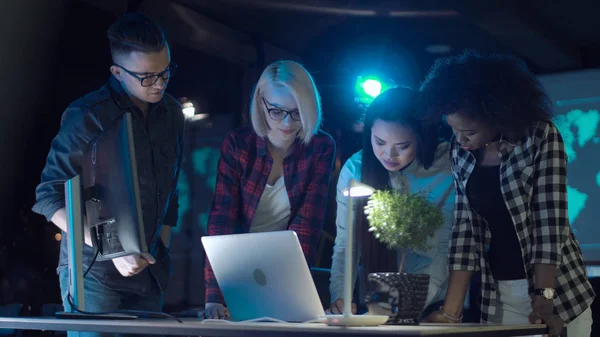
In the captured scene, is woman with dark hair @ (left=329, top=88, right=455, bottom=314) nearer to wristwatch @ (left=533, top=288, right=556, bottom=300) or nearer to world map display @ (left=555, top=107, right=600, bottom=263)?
wristwatch @ (left=533, top=288, right=556, bottom=300)

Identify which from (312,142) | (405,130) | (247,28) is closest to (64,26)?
(247,28)

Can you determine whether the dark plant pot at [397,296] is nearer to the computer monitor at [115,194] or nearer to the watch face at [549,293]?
the watch face at [549,293]

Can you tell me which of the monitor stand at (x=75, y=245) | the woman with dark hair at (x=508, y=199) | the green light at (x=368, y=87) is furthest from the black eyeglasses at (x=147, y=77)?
the green light at (x=368, y=87)

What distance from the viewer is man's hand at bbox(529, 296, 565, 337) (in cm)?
206

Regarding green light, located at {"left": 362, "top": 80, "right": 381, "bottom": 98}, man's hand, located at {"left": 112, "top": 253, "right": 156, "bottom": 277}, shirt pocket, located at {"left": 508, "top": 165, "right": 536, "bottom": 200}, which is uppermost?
green light, located at {"left": 362, "top": 80, "right": 381, "bottom": 98}

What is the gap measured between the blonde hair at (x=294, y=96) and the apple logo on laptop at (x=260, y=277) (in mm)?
898

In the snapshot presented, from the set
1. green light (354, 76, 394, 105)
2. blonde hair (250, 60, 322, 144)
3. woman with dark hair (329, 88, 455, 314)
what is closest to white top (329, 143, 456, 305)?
woman with dark hair (329, 88, 455, 314)

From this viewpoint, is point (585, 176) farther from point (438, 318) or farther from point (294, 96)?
point (438, 318)

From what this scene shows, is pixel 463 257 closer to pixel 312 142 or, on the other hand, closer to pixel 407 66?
pixel 312 142

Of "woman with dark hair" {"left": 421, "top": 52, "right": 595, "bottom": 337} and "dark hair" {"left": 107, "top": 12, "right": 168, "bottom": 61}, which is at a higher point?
"dark hair" {"left": 107, "top": 12, "right": 168, "bottom": 61}

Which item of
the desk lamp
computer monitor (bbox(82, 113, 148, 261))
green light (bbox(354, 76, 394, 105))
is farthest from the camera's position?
green light (bbox(354, 76, 394, 105))

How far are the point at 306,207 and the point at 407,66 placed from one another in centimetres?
228

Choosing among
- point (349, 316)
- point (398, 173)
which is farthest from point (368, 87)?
point (349, 316)

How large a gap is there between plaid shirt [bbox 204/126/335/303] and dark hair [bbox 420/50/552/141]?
2.08 ft
